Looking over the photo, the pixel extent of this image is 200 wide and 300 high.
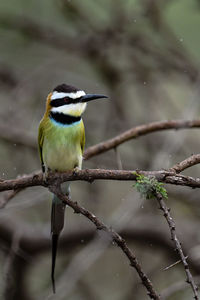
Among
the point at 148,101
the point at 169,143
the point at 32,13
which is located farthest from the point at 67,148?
the point at 32,13

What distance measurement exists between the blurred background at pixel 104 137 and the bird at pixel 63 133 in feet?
2.52

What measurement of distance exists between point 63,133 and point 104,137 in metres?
1.53

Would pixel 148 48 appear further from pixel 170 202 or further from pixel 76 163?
pixel 76 163

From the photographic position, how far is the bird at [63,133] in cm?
289

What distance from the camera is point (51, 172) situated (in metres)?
2.76

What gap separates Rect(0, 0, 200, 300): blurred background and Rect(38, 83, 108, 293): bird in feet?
2.52

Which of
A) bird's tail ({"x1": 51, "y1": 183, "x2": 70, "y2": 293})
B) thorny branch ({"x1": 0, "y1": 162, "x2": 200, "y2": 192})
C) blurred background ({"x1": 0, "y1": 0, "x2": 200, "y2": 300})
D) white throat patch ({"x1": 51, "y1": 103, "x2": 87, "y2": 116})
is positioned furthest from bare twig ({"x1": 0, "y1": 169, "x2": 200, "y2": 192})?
blurred background ({"x1": 0, "y1": 0, "x2": 200, "y2": 300})

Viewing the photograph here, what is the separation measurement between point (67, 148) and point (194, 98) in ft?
4.36

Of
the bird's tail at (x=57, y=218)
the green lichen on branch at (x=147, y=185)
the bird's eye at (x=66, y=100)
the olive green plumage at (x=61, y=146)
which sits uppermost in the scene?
the bird's eye at (x=66, y=100)

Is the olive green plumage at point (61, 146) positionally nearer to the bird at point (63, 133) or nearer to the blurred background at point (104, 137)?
the bird at point (63, 133)

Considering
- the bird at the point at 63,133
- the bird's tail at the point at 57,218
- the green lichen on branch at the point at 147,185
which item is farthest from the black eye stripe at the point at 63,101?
the green lichen on branch at the point at 147,185

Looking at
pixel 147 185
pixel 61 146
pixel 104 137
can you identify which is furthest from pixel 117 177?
pixel 104 137

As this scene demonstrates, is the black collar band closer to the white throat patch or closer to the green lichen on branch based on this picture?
the white throat patch

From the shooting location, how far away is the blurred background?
13.0 feet
